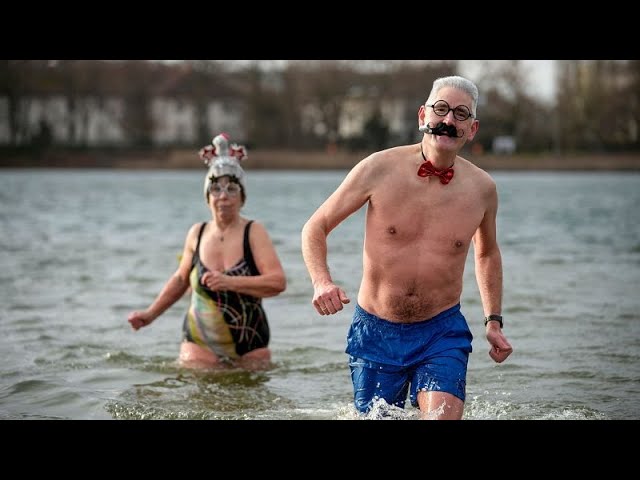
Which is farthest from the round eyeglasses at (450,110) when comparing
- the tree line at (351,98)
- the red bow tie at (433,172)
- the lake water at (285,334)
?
the tree line at (351,98)

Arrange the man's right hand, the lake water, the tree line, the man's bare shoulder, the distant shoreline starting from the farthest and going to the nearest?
1. the tree line
2. the distant shoreline
3. the lake water
4. the man's bare shoulder
5. the man's right hand

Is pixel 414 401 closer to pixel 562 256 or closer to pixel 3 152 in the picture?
pixel 562 256

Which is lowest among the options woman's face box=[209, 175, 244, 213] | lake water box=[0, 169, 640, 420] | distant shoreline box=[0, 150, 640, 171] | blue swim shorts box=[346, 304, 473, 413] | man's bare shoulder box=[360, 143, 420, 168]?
distant shoreline box=[0, 150, 640, 171]

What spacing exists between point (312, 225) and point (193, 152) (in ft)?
212

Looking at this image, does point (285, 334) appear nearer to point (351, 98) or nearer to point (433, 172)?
point (433, 172)

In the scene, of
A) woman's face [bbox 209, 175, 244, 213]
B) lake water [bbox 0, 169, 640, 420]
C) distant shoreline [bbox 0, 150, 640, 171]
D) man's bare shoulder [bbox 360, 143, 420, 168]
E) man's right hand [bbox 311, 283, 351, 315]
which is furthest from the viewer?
distant shoreline [bbox 0, 150, 640, 171]

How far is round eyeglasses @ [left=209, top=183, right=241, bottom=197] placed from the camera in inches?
310

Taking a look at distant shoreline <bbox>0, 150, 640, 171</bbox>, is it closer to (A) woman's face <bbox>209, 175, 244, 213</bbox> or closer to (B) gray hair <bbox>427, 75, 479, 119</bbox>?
(A) woman's face <bbox>209, 175, 244, 213</bbox>

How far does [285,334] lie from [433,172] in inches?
227

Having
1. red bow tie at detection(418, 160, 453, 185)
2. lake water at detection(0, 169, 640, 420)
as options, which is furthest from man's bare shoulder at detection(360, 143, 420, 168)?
lake water at detection(0, 169, 640, 420)

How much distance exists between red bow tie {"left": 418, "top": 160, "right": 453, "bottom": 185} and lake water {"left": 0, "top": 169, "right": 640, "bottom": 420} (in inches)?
44.6

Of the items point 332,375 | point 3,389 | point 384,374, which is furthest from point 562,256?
point 384,374

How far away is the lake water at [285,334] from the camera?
25.3 feet

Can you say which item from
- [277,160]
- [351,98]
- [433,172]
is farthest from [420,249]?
[351,98]
